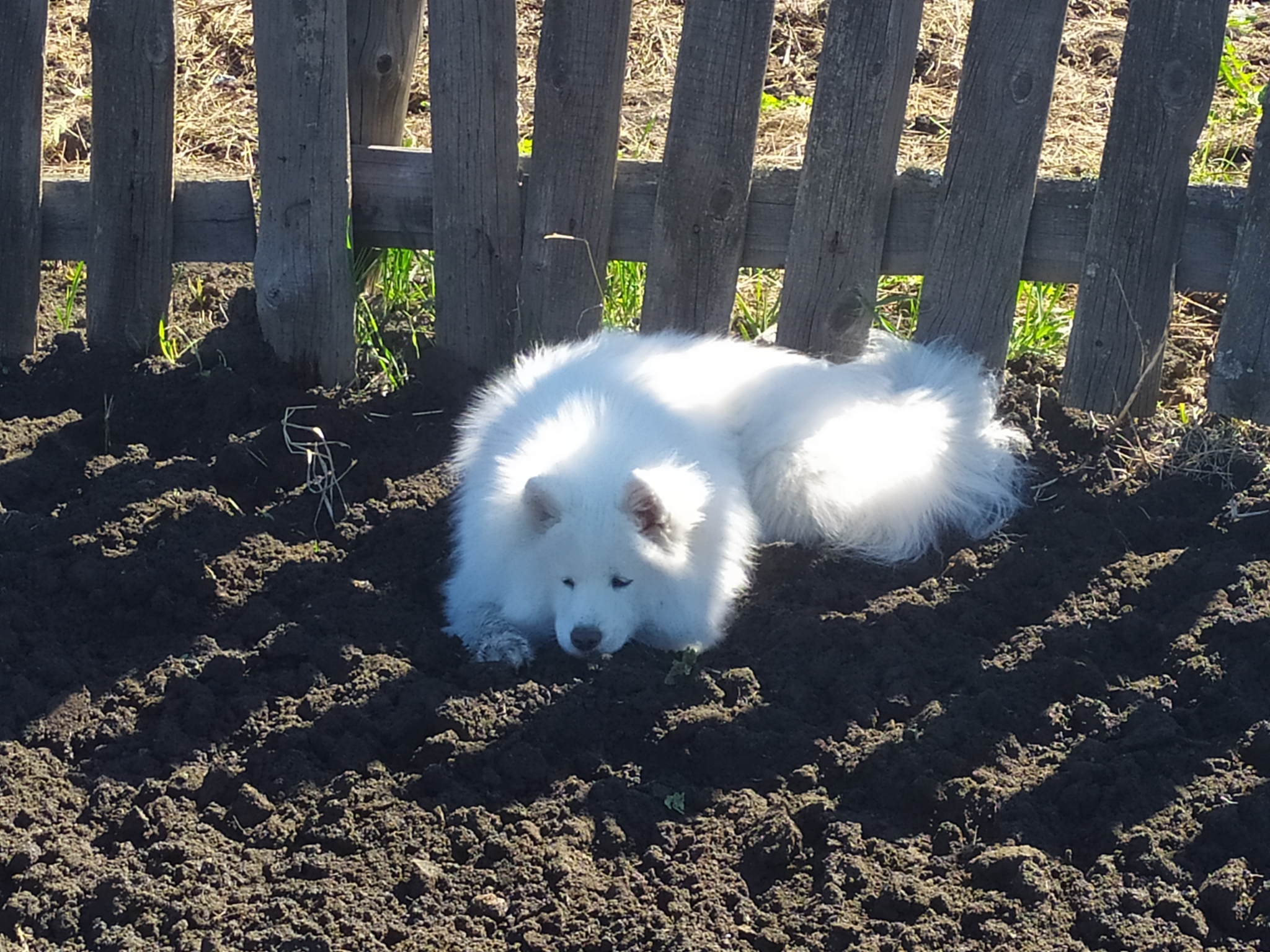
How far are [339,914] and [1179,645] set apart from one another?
2.62 meters

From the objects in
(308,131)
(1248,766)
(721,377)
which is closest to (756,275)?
(721,377)

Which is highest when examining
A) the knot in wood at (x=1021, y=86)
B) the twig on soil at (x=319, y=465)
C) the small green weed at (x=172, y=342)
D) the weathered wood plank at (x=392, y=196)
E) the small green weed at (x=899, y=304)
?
the knot in wood at (x=1021, y=86)

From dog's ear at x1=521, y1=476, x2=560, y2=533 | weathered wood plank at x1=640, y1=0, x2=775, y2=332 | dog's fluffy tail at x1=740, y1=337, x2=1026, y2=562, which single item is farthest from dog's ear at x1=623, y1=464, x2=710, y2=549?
weathered wood plank at x1=640, y1=0, x2=775, y2=332

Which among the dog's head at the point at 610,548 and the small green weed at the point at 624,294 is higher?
the small green weed at the point at 624,294

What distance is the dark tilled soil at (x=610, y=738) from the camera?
3.24 m

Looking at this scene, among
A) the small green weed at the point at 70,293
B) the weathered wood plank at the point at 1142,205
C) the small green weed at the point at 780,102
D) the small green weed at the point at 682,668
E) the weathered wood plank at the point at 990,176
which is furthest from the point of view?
the small green weed at the point at 780,102

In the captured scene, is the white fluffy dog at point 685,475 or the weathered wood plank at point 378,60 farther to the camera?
the weathered wood plank at point 378,60

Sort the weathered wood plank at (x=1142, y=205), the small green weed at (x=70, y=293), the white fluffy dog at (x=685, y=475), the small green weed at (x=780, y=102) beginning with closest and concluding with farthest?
the white fluffy dog at (x=685, y=475) < the weathered wood plank at (x=1142, y=205) < the small green weed at (x=70, y=293) < the small green weed at (x=780, y=102)

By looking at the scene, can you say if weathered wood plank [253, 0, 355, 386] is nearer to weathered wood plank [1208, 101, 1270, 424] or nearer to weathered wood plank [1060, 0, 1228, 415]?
weathered wood plank [1060, 0, 1228, 415]

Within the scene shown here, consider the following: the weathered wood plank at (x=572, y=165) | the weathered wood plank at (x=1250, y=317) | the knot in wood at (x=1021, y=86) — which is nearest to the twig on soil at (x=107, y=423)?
the weathered wood plank at (x=572, y=165)

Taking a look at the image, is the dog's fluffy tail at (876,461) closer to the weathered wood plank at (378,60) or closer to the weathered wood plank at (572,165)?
the weathered wood plank at (572,165)

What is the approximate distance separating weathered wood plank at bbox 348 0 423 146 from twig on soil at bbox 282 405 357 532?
1.31 m

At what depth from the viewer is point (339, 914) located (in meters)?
3.22

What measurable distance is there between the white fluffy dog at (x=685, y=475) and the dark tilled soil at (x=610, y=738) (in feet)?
0.52
